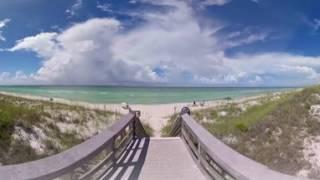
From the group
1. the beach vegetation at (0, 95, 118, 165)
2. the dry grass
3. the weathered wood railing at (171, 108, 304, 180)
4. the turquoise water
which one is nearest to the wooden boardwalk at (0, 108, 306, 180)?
the weathered wood railing at (171, 108, 304, 180)

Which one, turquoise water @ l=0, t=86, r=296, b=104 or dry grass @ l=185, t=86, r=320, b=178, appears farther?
turquoise water @ l=0, t=86, r=296, b=104

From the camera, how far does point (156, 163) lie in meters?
6.48

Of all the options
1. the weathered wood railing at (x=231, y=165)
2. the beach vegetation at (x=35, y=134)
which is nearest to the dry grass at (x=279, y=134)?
the weathered wood railing at (x=231, y=165)

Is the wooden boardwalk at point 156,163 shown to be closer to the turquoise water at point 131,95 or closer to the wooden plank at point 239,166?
the wooden plank at point 239,166

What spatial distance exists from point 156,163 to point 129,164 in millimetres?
514

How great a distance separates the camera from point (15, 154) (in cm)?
1292

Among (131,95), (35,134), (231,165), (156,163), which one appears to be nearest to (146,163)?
(156,163)

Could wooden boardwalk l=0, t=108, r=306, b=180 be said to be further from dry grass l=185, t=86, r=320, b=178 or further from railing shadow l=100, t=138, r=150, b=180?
dry grass l=185, t=86, r=320, b=178

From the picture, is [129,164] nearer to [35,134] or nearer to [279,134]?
[279,134]

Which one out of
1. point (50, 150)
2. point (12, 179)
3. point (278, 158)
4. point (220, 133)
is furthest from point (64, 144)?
point (12, 179)

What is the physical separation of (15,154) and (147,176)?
889 centimetres

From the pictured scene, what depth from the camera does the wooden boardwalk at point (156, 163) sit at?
5509 millimetres

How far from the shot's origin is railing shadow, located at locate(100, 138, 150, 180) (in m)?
5.39

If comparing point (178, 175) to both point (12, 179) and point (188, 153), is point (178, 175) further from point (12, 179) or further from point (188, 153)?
point (12, 179)
